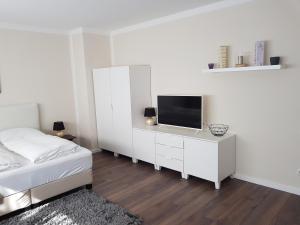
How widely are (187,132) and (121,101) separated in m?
1.35

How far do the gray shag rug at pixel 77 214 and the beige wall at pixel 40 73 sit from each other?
6.95 feet

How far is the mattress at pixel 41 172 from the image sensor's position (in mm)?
2594

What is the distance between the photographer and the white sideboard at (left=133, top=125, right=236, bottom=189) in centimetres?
314

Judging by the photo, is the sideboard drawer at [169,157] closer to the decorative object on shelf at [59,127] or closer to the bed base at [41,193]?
the bed base at [41,193]

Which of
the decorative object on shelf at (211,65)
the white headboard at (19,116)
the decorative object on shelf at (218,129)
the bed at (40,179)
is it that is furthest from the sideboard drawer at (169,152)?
the white headboard at (19,116)

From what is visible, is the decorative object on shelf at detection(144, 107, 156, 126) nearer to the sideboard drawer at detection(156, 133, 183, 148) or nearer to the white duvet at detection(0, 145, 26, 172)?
the sideboard drawer at detection(156, 133, 183, 148)

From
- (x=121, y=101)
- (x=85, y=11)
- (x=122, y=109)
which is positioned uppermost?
(x=85, y=11)

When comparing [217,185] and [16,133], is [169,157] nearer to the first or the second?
[217,185]

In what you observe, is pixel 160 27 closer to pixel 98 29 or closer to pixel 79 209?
pixel 98 29

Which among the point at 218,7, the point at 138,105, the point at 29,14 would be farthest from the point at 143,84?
the point at 29,14

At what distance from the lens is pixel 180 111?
12.4 feet

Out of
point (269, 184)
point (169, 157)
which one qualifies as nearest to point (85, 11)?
point (169, 157)

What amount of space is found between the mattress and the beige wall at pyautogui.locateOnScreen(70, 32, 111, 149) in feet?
5.37

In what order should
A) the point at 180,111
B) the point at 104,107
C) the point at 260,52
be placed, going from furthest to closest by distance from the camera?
the point at 104,107 → the point at 180,111 → the point at 260,52
